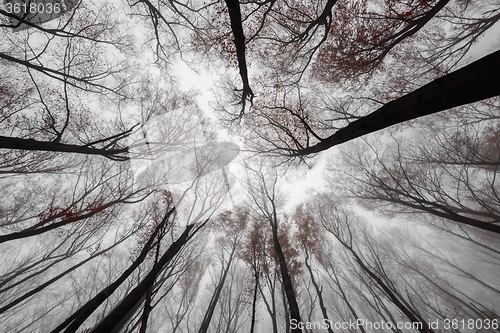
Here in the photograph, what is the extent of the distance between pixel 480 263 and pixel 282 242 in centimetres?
1622

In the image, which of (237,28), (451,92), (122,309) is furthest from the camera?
(237,28)

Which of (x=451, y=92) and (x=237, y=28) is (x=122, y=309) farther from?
(x=237, y=28)

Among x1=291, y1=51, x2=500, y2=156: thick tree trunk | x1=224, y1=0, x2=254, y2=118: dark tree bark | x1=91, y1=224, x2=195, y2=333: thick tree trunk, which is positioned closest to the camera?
x1=291, y1=51, x2=500, y2=156: thick tree trunk

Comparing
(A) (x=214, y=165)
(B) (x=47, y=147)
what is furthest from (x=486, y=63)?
(A) (x=214, y=165)

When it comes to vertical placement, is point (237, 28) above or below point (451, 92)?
above

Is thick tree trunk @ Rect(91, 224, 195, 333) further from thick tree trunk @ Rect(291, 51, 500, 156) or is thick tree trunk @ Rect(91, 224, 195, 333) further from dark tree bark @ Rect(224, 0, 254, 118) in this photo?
dark tree bark @ Rect(224, 0, 254, 118)

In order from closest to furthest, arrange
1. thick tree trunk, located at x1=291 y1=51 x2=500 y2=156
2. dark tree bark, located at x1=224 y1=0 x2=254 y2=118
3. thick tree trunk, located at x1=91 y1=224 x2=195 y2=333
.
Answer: thick tree trunk, located at x1=291 y1=51 x2=500 y2=156
thick tree trunk, located at x1=91 y1=224 x2=195 y2=333
dark tree bark, located at x1=224 y1=0 x2=254 y2=118

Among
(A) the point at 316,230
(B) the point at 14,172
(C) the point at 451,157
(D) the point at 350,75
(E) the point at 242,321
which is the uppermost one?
(D) the point at 350,75

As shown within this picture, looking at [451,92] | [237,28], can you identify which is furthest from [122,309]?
[237,28]

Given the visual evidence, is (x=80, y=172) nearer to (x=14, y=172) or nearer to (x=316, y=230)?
(x=14, y=172)

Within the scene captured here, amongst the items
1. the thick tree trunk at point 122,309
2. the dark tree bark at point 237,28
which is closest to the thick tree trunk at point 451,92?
the dark tree bark at point 237,28

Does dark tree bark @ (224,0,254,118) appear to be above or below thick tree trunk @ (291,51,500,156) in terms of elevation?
above

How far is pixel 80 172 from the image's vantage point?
8.55m


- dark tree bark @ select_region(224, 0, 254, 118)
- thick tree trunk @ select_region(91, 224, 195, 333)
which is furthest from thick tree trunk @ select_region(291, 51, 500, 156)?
thick tree trunk @ select_region(91, 224, 195, 333)
